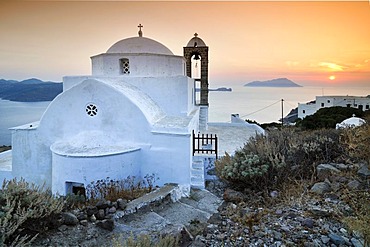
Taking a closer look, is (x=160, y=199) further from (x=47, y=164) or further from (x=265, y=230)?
(x=47, y=164)

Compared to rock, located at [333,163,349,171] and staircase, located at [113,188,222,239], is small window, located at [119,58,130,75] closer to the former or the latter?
staircase, located at [113,188,222,239]

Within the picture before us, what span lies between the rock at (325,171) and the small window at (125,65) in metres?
8.04

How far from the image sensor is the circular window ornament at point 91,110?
8875 millimetres

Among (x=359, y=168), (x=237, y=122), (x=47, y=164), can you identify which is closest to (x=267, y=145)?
(x=359, y=168)

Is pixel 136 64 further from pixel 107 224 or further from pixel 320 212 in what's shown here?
pixel 320 212

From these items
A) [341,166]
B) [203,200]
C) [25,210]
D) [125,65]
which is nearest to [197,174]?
[203,200]

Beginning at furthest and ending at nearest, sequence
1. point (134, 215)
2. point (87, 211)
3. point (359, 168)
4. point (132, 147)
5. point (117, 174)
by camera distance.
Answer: point (132, 147), point (117, 174), point (359, 168), point (134, 215), point (87, 211)

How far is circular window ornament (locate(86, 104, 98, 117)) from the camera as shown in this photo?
8.88 m

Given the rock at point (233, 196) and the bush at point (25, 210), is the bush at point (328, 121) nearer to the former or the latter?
the rock at point (233, 196)

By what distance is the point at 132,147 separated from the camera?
8375mm

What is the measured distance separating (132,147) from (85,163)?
141cm

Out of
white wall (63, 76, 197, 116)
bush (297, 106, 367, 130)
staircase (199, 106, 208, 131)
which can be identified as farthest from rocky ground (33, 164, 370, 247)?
bush (297, 106, 367, 130)

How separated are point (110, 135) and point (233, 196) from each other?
4.34 m

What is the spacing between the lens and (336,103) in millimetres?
35156
